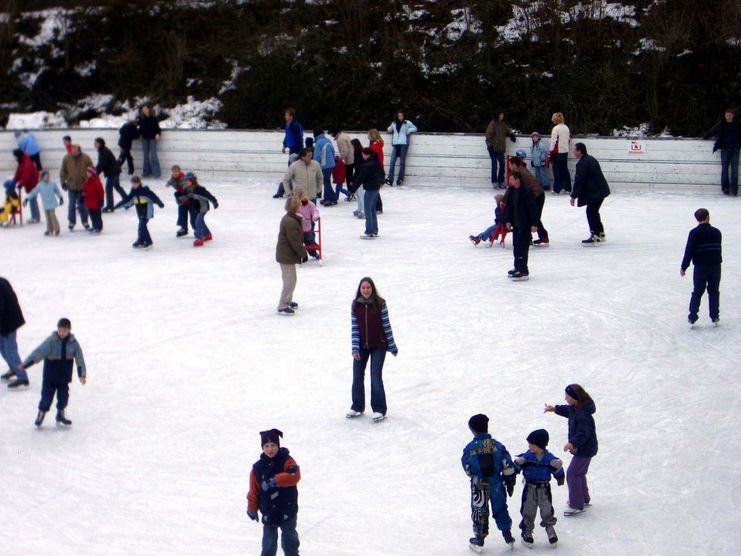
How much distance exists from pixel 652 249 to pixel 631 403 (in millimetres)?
6149

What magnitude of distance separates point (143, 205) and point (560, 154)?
7886 millimetres

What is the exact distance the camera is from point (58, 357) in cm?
1020

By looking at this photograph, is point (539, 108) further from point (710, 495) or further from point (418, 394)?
point (710, 495)

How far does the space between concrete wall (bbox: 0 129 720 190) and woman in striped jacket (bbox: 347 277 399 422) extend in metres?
12.0

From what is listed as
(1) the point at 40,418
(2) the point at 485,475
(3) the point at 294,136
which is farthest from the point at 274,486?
(3) the point at 294,136

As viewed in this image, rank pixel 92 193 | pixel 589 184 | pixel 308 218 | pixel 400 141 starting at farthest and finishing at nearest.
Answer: pixel 400 141, pixel 92 193, pixel 589 184, pixel 308 218

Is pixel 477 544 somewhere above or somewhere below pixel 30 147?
below

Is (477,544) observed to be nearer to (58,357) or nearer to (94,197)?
(58,357)

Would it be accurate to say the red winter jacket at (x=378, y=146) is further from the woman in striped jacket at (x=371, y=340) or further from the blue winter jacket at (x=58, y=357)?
the blue winter jacket at (x=58, y=357)

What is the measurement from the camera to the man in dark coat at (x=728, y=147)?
19.6 m

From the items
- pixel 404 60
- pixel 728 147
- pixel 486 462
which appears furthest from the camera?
pixel 404 60

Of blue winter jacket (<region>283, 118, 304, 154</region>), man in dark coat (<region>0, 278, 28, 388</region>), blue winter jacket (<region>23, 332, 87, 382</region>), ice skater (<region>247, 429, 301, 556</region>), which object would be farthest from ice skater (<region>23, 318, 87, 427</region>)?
blue winter jacket (<region>283, 118, 304, 154</region>)

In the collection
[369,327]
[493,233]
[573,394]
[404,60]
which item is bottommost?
[573,394]

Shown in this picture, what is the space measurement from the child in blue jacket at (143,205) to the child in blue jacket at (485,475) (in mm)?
10603
